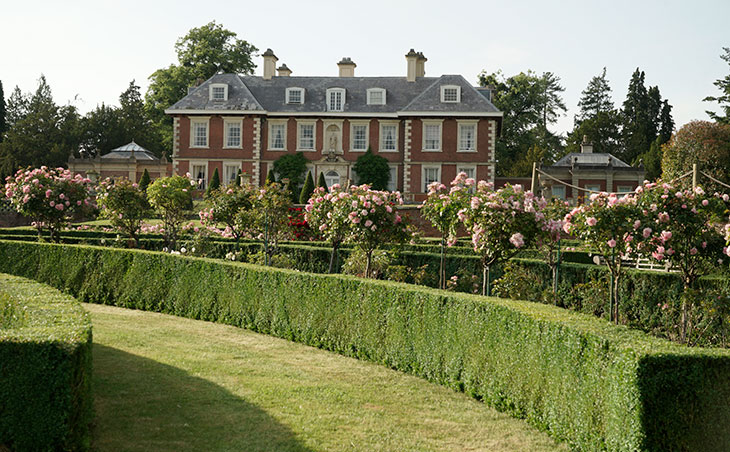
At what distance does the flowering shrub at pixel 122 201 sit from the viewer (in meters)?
17.8

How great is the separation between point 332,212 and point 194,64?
108 ft

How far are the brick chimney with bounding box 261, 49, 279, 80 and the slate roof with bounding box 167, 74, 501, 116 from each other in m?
0.32

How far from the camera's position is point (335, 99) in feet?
117

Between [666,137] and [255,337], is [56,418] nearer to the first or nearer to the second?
[255,337]

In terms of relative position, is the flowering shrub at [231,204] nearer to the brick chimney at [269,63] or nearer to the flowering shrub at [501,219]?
the flowering shrub at [501,219]

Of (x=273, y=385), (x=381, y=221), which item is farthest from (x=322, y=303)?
(x=381, y=221)

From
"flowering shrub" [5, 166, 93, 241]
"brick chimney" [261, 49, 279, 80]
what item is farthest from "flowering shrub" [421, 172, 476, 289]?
"brick chimney" [261, 49, 279, 80]

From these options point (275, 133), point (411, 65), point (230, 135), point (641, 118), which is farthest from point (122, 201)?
point (641, 118)

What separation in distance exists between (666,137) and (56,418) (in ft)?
165

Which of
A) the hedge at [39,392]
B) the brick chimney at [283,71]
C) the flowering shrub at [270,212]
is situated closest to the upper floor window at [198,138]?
the brick chimney at [283,71]

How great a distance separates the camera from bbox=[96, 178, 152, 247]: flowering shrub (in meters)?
17.8

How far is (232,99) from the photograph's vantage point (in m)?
35.5

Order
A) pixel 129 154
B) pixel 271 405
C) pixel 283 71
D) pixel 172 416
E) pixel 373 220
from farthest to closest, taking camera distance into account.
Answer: pixel 129 154 → pixel 283 71 → pixel 373 220 → pixel 271 405 → pixel 172 416

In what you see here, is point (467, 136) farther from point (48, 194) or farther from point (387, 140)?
point (48, 194)
